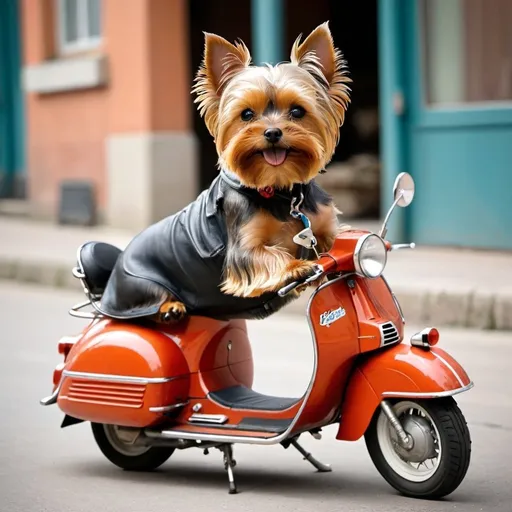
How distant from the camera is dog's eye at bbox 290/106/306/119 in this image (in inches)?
174

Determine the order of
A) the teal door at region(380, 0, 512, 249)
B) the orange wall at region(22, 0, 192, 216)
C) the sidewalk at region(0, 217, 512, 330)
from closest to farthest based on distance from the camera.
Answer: the sidewalk at region(0, 217, 512, 330), the teal door at region(380, 0, 512, 249), the orange wall at region(22, 0, 192, 216)

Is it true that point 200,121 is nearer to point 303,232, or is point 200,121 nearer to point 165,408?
point 165,408

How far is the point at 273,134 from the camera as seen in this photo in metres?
4.36

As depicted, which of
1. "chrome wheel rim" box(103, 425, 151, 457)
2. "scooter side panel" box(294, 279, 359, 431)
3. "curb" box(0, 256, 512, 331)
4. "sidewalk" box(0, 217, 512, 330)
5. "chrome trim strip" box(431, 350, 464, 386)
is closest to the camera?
"chrome trim strip" box(431, 350, 464, 386)

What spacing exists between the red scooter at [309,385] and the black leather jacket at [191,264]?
12cm

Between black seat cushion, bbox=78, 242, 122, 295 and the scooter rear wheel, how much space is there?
59 centimetres

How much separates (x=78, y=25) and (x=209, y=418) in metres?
11.5

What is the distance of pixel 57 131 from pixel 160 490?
1145cm

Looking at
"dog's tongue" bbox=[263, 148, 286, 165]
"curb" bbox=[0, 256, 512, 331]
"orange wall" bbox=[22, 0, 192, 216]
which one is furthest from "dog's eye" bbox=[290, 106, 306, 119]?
"orange wall" bbox=[22, 0, 192, 216]

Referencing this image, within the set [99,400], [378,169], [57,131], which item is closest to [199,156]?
[57,131]

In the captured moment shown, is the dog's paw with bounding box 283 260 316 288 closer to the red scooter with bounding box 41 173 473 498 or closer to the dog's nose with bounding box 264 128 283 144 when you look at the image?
the red scooter with bounding box 41 173 473 498

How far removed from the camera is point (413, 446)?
14.8 feet

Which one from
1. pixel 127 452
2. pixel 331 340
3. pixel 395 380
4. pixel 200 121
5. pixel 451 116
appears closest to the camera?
pixel 395 380

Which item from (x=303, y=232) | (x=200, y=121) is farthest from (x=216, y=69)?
(x=200, y=121)
